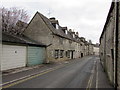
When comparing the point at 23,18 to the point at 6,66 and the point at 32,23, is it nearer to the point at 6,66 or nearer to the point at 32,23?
the point at 32,23

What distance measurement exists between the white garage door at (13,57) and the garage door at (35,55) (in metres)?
1.45

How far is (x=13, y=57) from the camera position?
606 inches

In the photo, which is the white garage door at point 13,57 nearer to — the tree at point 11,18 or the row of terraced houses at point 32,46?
the row of terraced houses at point 32,46

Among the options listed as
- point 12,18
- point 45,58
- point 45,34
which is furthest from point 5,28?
point 45,58

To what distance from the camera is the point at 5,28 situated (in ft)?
91.6

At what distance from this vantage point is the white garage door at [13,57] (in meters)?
14.0

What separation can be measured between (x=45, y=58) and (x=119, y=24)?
1787cm

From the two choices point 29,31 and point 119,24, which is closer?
point 119,24

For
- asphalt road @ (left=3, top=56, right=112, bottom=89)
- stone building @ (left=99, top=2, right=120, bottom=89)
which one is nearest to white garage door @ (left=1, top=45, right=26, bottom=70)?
asphalt road @ (left=3, top=56, right=112, bottom=89)

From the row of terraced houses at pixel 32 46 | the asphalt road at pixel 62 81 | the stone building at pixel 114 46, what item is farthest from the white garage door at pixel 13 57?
the stone building at pixel 114 46

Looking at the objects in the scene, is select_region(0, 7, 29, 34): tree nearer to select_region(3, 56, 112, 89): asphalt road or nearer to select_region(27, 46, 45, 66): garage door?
select_region(27, 46, 45, 66): garage door

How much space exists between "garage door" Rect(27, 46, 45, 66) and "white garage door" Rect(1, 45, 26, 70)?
1.45 meters

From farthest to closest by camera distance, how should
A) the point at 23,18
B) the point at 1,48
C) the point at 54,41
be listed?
the point at 23,18 < the point at 54,41 < the point at 1,48

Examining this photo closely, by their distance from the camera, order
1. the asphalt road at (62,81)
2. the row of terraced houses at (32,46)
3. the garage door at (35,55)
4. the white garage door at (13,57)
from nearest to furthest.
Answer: the asphalt road at (62,81) → the white garage door at (13,57) → the row of terraced houses at (32,46) → the garage door at (35,55)
